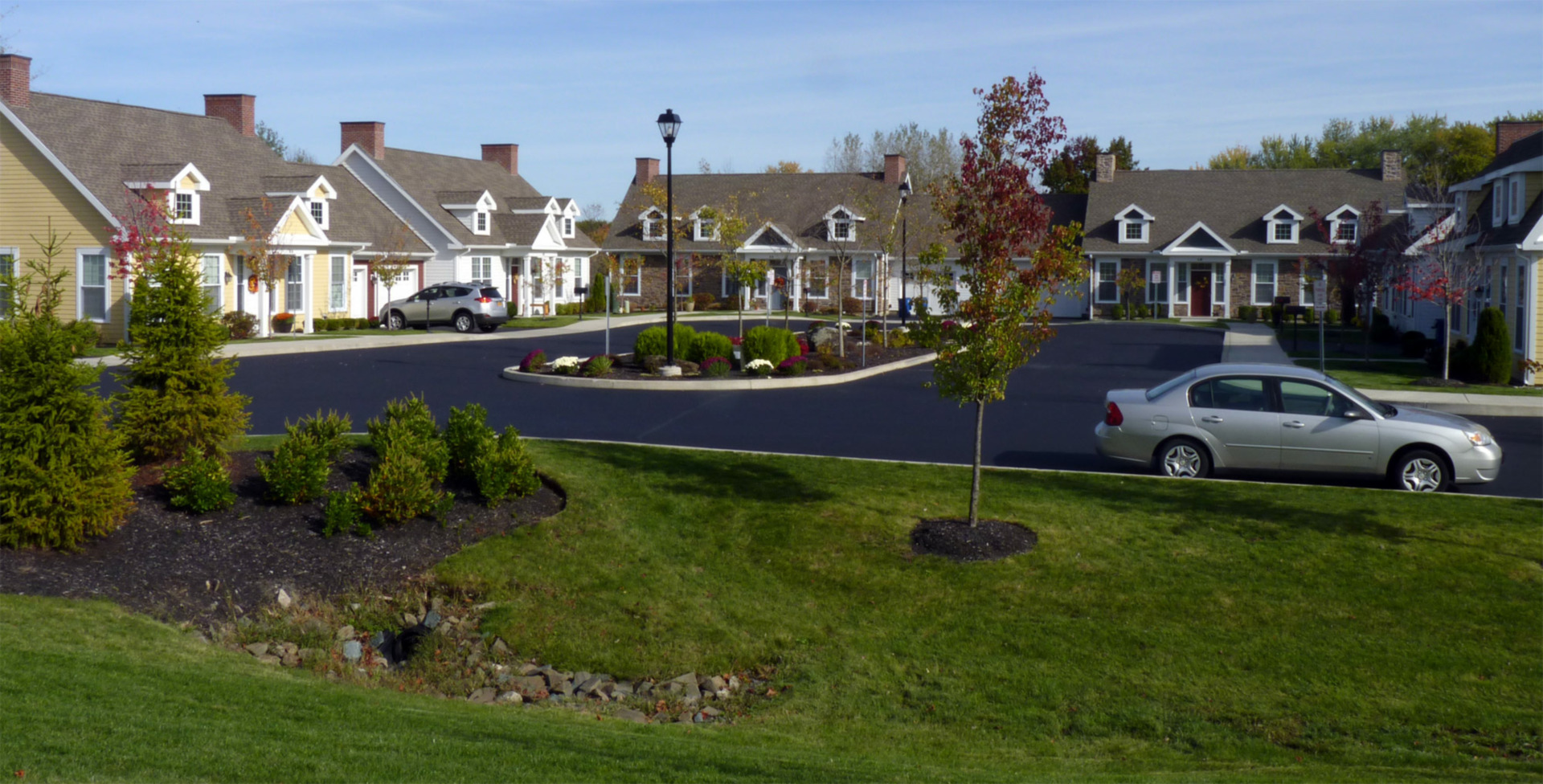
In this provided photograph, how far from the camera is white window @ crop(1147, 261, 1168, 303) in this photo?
55.4m

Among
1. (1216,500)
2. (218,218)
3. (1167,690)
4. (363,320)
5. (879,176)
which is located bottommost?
(1167,690)

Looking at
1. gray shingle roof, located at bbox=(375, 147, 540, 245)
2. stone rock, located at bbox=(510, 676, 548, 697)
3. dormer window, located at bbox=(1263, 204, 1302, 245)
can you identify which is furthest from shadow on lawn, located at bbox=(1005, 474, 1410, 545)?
dormer window, located at bbox=(1263, 204, 1302, 245)

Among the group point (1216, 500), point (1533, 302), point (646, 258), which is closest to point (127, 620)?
point (1216, 500)

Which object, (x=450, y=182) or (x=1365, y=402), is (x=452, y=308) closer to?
(x=450, y=182)

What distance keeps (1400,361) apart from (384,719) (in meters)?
30.9

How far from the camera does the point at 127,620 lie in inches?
371

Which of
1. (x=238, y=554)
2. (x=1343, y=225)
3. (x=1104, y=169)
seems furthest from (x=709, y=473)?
(x=1104, y=169)

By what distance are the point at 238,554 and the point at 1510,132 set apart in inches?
1592

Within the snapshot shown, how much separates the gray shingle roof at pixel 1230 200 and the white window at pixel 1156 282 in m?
0.82

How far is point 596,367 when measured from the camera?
25.0 metres

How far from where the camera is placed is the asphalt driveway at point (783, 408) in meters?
17.0

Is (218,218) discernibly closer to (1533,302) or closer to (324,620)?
(324,620)

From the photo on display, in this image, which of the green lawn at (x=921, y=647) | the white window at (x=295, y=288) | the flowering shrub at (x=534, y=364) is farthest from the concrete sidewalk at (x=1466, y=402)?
the white window at (x=295, y=288)

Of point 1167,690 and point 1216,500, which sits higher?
point 1216,500
